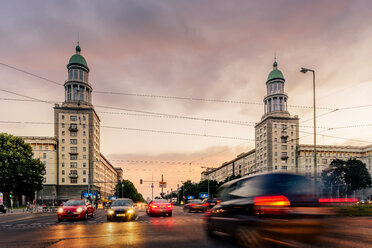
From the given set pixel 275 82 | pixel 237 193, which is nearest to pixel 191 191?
pixel 275 82

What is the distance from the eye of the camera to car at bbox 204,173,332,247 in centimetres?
674

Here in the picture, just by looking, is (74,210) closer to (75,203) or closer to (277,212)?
(75,203)

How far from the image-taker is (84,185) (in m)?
87.6

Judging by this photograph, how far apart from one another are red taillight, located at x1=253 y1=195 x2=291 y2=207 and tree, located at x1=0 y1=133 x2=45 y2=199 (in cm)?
4740

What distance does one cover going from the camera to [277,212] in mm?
6805

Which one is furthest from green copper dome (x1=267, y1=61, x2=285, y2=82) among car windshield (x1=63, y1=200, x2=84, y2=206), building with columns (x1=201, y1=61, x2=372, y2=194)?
car windshield (x1=63, y1=200, x2=84, y2=206)

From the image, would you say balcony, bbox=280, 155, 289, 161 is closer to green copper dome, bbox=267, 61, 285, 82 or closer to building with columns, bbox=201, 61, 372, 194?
building with columns, bbox=201, 61, 372, 194

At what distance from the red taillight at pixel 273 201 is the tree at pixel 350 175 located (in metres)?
72.2

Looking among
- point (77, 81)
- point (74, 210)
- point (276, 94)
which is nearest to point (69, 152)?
point (77, 81)

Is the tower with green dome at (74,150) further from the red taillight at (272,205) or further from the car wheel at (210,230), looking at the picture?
the red taillight at (272,205)

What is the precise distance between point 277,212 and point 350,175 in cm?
7557

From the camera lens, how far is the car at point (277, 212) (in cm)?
674

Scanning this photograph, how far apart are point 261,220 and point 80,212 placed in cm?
1447

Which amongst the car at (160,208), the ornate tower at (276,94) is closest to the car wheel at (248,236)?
the car at (160,208)
